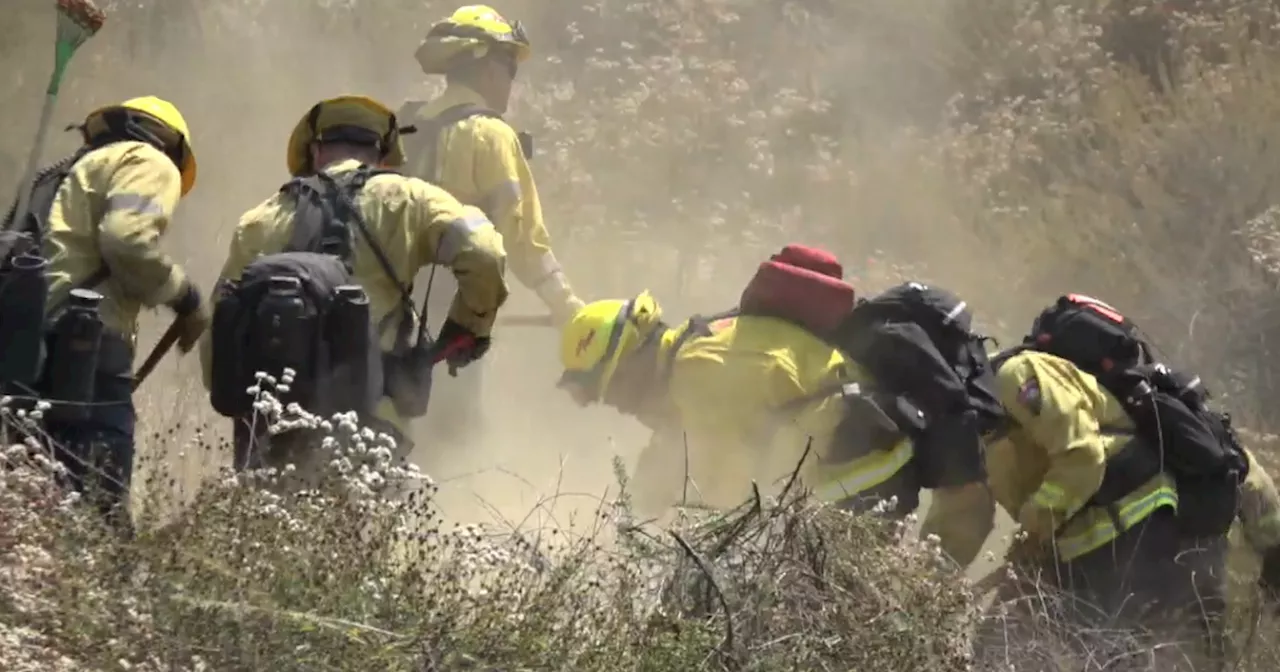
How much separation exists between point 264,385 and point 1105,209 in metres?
7.75

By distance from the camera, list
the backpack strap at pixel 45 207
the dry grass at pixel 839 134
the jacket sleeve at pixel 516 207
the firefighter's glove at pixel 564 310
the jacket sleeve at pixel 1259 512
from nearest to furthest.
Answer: the backpack strap at pixel 45 207 < the jacket sleeve at pixel 1259 512 < the jacket sleeve at pixel 516 207 < the firefighter's glove at pixel 564 310 < the dry grass at pixel 839 134

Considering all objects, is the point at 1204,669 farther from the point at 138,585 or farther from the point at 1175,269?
the point at 1175,269

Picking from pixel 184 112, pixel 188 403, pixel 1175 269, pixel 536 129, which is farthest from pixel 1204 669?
pixel 184 112

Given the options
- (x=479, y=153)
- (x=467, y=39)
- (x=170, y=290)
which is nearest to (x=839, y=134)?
(x=467, y=39)

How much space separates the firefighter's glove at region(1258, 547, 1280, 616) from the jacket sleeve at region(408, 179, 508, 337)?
2.90 meters

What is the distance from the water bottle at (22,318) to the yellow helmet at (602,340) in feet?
5.08

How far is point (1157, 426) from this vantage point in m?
4.77

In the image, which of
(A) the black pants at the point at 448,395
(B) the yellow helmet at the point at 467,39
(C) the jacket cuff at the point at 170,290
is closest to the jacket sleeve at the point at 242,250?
(C) the jacket cuff at the point at 170,290

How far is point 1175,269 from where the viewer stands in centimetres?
990

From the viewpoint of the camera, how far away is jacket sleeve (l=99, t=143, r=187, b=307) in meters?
4.32

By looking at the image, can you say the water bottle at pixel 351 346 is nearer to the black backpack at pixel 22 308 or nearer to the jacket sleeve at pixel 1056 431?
the black backpack at pixel 22 308

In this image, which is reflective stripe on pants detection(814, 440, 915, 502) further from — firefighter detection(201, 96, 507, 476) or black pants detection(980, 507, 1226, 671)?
firefighter detection(201, 96, 507, 476)

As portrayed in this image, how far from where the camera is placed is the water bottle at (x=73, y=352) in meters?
4.22

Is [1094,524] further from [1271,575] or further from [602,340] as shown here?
[602,340]
